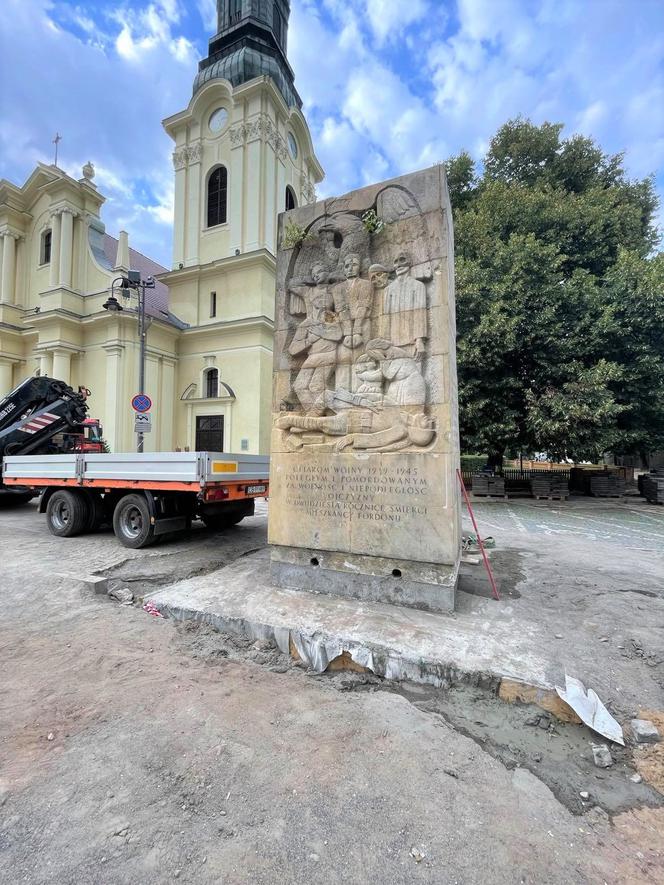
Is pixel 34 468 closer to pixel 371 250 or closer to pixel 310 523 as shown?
pixel 310 523

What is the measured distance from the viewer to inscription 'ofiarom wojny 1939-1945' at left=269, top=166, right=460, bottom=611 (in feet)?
A: 13.9

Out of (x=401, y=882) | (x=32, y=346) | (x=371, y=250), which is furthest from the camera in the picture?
(x=32, y=346)

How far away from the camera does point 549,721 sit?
2.66 m

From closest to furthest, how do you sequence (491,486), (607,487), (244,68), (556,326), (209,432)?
(556,326), (491,486), (607,487), (209,432), (244,68)

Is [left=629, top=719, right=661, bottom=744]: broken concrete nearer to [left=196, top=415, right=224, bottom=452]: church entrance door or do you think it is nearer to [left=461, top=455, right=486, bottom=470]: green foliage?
[left=196, top=415, right=224, bottom=452]: church entrance door

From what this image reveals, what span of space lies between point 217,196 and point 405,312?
20300 millimetres

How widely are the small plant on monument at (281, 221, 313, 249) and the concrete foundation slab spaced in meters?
4.14

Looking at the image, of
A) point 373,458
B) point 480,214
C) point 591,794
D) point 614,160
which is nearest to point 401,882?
point 591,794

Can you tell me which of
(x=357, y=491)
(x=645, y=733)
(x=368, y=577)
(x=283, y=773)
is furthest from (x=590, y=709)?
(x=357, y=491)

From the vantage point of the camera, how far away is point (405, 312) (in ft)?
14.6

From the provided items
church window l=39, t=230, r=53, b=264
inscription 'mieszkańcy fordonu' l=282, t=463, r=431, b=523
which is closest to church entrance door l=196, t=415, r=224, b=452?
church window l=39, t=230, r=53, b=264

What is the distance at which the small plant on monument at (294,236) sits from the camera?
509cm

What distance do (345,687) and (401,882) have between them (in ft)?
4.63

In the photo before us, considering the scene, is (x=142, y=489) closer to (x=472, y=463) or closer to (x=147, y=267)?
(x=472, y=463)
